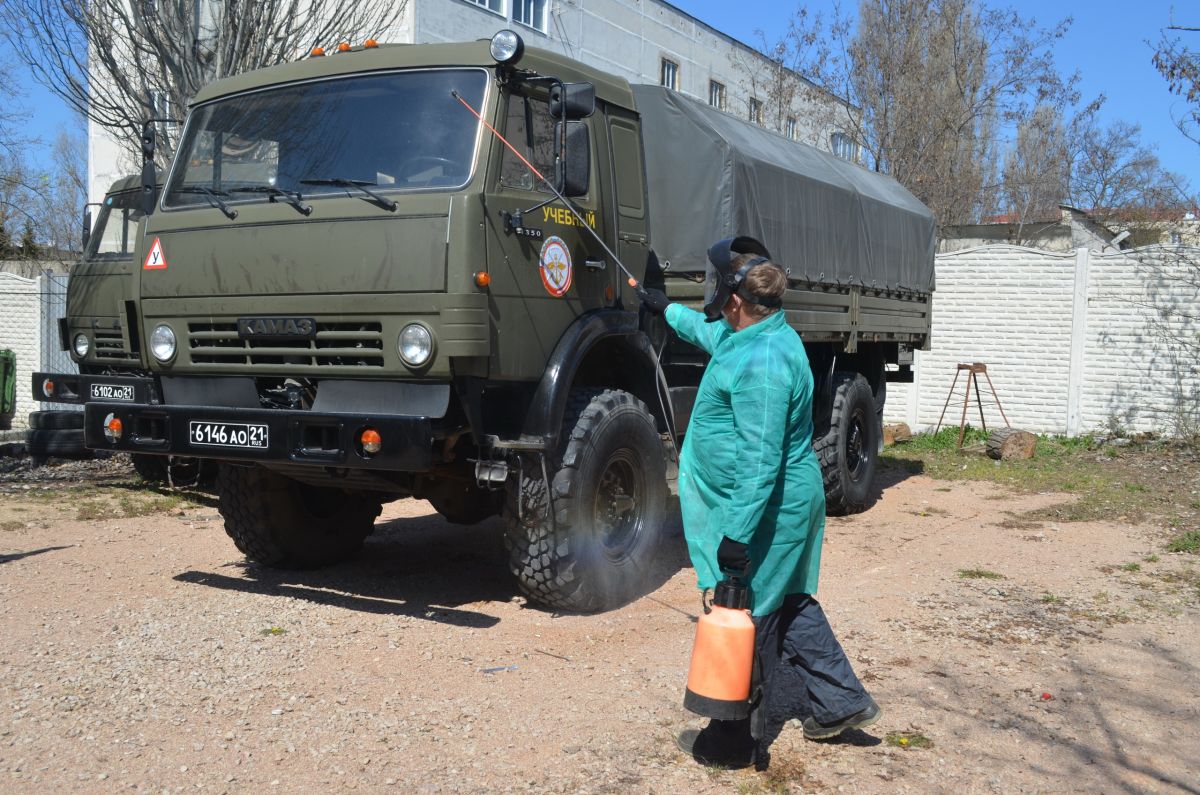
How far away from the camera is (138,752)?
3.88 m

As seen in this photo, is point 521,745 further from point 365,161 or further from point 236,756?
point 365,161

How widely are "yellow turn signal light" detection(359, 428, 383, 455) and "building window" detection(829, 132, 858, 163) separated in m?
21.3

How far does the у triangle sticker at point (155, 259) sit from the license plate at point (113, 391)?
2.97 meters

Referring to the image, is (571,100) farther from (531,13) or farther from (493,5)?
(531,13)

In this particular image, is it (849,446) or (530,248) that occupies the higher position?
(530,248)

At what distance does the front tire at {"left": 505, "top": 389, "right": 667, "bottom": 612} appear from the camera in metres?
5.52

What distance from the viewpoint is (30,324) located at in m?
15.2

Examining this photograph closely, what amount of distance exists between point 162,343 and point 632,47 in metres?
25.4

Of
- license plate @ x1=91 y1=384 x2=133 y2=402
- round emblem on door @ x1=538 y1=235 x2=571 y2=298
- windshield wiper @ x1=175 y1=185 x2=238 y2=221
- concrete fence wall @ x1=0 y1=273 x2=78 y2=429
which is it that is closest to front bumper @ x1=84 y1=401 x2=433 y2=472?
windshield wiper @ x1=175 y1=185 x2=238 y2=221

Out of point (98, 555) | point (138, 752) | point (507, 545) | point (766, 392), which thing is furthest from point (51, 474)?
point (766, 392)

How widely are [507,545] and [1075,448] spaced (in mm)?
9917

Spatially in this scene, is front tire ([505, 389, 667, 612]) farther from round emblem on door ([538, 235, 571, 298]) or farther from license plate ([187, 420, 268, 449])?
license plate ([187, 420, 268, 449])

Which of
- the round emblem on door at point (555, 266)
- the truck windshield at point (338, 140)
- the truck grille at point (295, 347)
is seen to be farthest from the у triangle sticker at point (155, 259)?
the round emblem on door at point (555, 266)

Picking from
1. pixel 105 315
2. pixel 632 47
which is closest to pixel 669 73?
pixel 632 47
